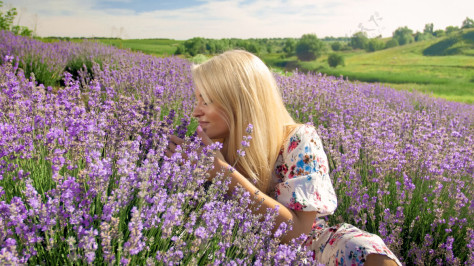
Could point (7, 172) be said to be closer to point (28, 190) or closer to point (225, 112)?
point (28, 190)

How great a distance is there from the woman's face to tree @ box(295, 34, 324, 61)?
79.1 ft

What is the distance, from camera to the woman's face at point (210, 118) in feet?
6.97

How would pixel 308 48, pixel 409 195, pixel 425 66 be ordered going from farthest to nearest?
1. pixel 308 48
2. pixel 425 66
3. pixel 409 195

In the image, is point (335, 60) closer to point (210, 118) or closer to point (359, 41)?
point (359, 41)

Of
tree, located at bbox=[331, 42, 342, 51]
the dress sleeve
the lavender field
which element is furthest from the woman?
Answer: tree, located at bbox=[331, 42, 342, 51]

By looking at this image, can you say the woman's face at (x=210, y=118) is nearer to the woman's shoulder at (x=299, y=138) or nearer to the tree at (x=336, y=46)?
the woman's shoulder at (x=299, y=138)

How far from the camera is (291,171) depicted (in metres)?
2.10

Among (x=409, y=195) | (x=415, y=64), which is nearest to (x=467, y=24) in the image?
(x=415, y=64)

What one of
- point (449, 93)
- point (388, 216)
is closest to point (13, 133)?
point (388, 216)

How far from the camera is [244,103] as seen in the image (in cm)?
212

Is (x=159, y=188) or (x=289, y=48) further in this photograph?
(x=289, y=48)

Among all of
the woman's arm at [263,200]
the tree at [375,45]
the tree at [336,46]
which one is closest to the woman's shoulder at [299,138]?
the woman's arm at [263,200]

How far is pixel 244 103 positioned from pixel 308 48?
2440 cm

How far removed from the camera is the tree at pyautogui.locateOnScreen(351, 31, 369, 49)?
29747 mm
